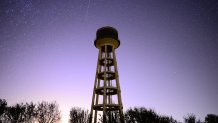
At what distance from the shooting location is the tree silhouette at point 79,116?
44.2m

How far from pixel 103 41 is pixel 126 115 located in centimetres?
2200

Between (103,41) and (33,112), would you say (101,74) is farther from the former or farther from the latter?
(33,112)

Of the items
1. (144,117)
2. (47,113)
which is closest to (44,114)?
(47,113)

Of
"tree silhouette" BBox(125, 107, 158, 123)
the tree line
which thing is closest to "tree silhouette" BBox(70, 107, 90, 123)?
the tree line

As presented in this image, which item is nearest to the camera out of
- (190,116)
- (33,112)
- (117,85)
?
(117,85)

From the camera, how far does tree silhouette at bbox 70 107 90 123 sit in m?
44.2

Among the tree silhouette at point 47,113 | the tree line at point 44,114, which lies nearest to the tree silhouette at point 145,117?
the tree line at point 44,114

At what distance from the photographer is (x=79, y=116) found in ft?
147

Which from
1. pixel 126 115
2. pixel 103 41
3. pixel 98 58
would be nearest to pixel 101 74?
pixel 98 58

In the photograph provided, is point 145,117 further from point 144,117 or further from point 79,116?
point 79,116

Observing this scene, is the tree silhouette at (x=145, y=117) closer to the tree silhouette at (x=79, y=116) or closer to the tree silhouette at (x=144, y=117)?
the tree silhouette at (x=144, y=117)

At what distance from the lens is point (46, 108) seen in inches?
1955

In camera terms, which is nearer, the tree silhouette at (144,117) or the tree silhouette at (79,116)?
the tree silhouette at (144,117)

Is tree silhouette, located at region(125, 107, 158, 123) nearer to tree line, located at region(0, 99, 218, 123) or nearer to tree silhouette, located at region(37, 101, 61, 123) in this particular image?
tree line, located at region(0, 99, 218, 123)
